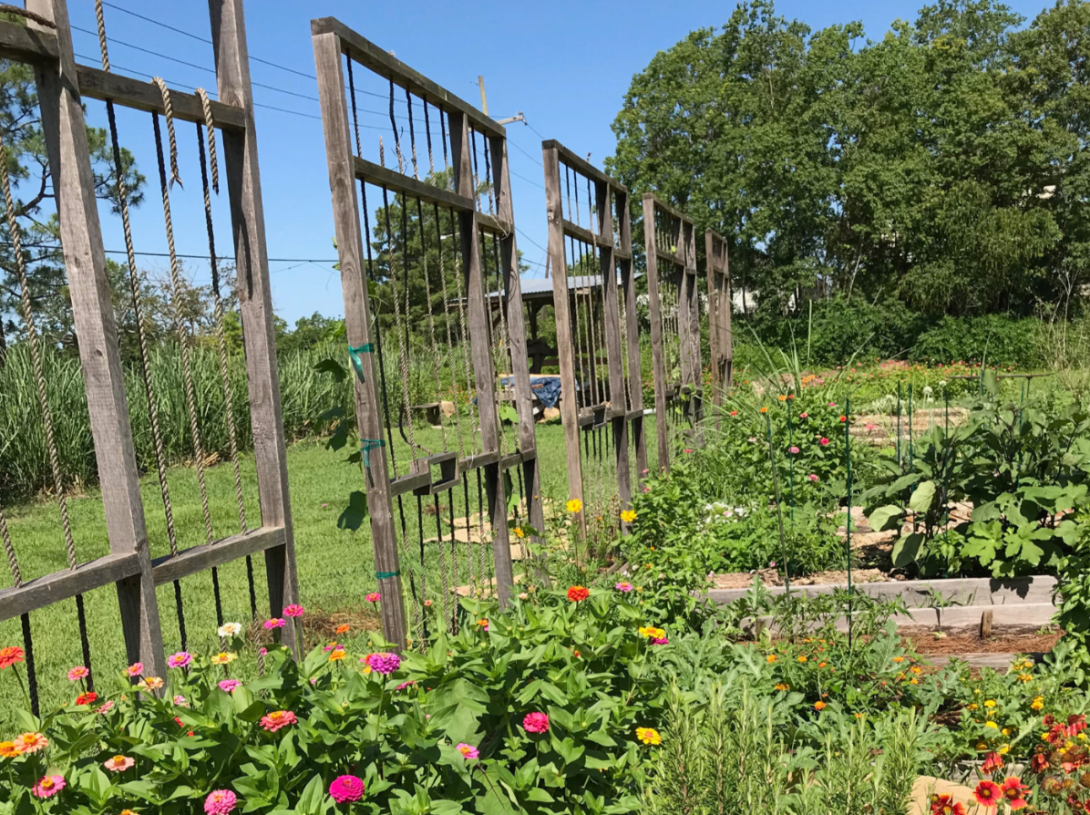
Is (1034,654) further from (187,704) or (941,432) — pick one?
(187,704)

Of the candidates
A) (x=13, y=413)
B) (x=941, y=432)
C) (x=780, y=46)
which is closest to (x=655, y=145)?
(x=780, y=46)

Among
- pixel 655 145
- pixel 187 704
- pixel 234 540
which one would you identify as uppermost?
pixel 655 145

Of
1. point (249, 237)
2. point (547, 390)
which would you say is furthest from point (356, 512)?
point (547, 390)

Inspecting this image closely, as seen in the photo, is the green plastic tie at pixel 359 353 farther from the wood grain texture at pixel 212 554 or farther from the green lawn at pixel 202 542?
the green lawn at pixel 202 542

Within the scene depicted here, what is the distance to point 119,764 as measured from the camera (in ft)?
5.30

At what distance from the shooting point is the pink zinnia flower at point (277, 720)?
1678 millimetres

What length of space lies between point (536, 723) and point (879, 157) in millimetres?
31751

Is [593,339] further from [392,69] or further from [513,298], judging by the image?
[392,69]

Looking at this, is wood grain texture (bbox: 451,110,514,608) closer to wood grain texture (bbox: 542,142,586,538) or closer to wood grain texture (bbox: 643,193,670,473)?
wood grain texture (bbox: 542,142,586,538)

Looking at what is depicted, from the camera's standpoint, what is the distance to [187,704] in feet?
6.09

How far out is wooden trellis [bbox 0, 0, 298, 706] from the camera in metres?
1.80

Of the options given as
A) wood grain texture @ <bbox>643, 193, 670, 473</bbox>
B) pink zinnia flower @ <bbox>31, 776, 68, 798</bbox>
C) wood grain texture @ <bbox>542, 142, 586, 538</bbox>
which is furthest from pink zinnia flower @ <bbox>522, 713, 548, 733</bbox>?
wood grain texture @ <bbox>643, 193, 670, 473</bbox>

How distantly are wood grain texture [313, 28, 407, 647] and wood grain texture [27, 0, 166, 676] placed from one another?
95 centimetres

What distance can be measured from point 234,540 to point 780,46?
35.6 m
